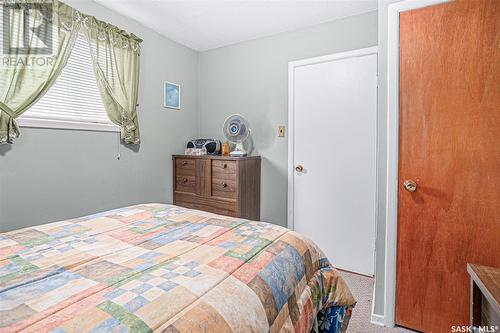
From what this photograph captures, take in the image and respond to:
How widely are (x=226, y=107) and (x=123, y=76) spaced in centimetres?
118

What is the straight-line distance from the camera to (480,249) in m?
1.50

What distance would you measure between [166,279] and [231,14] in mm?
2440

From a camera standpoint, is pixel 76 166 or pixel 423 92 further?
pixel 76 166

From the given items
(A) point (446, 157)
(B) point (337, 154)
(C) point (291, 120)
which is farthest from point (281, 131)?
(A) point (446, 157)

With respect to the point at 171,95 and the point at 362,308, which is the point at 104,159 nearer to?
the point at 171,95

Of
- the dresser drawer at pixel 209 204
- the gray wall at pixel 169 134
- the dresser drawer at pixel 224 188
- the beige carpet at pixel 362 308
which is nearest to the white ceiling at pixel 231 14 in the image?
the gray wall at pixel 169 134

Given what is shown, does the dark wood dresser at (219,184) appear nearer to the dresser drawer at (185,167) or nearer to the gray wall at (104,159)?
the dresser drawer at (185,167)

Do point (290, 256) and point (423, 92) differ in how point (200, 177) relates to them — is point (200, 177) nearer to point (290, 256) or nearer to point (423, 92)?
point (290, 256)

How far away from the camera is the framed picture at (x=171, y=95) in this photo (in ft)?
9.85

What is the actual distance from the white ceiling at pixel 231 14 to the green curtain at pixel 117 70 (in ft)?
0.82

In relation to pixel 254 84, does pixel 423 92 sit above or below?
below

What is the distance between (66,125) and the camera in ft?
7.01

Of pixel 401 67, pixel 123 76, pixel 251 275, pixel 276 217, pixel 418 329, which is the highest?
pixel 123 76

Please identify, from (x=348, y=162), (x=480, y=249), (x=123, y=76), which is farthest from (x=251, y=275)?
(x=123, y=76)
